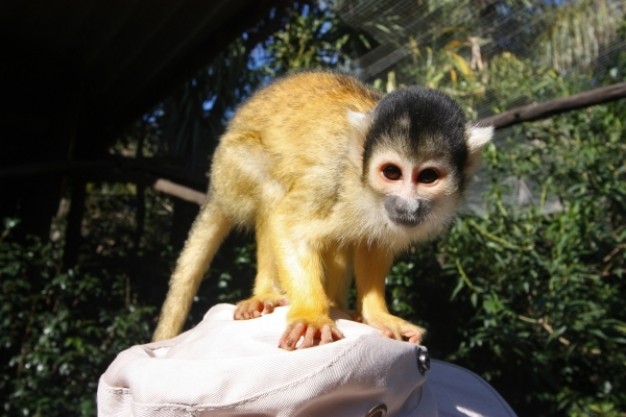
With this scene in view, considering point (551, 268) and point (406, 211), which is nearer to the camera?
point (406, 211)

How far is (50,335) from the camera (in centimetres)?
400

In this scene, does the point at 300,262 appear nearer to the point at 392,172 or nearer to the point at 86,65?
the point at 392,172

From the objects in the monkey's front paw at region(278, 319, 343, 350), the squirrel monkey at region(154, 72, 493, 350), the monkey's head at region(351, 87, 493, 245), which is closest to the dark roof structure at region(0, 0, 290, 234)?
the squirrel monkey at region(154, 72, 493, 350)

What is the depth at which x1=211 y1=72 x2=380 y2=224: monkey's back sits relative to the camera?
2430 millimetres

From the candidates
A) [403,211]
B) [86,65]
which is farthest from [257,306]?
[86,65]

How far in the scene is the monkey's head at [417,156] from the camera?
7.13 feet

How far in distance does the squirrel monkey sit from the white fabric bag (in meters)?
0.52

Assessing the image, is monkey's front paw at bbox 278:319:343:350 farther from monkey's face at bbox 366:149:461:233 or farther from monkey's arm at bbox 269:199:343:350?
monkey's face at bbox 366:149:461:233

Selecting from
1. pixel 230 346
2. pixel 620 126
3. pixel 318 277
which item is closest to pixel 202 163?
pixel 620 126

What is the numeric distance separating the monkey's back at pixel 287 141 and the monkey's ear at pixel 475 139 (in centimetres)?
43

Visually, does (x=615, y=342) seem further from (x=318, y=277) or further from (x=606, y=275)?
(x=318, y=277)

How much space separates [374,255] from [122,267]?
3238 mm

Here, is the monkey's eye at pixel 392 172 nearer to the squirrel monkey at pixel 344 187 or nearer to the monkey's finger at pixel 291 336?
the squirrel monkey at pixel 344 187

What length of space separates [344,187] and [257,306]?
552 millimetres
